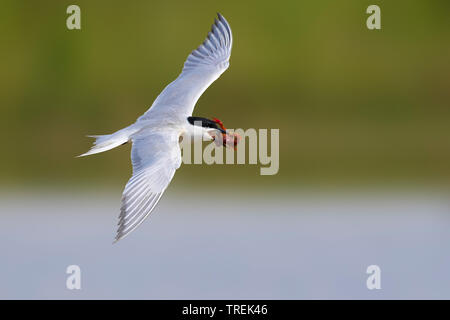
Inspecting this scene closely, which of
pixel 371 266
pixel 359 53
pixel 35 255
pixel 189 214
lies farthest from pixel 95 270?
pixel 359 53

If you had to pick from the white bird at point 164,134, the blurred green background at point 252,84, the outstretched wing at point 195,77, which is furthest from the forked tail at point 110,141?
the blurred green background at point 252,84

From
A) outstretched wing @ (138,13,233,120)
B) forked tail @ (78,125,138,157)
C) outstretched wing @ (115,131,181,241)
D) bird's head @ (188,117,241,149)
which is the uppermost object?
outstretched wing @ (138,13,233,120)

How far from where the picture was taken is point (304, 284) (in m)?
5.75

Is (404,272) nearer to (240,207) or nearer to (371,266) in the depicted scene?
(371,266)

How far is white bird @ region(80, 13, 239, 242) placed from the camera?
4.09 metres

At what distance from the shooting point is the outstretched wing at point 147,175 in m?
4.00

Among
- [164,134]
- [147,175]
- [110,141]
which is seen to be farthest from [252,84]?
[147,175]

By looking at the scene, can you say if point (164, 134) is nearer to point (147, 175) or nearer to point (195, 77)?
point (147, 175)

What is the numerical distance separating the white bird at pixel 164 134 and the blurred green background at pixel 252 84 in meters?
2.50

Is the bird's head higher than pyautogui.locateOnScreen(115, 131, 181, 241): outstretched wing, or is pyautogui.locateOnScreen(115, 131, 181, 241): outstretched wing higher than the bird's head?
the bird's head

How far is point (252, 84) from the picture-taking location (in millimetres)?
8438

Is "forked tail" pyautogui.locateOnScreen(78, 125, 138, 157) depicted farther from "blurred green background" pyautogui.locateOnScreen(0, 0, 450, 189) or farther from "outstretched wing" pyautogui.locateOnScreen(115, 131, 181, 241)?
"blurred green background" pyautogui.locateOnScreen(0, 0, 450, 189)

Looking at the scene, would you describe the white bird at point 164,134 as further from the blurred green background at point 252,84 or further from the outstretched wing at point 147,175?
the blurred green background at point 252,84

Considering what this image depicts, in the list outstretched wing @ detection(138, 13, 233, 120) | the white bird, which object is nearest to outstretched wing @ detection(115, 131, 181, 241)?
the white bird
